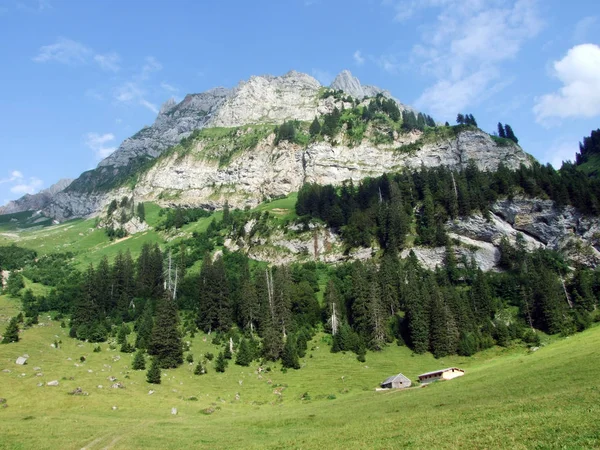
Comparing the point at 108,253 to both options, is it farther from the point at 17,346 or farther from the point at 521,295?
the point at 521,295

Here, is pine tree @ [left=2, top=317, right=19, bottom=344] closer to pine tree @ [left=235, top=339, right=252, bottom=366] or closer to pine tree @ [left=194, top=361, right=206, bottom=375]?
pine tree @ [left=194, top=361, right=206, bottom=375]

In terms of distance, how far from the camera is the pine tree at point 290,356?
77.1m

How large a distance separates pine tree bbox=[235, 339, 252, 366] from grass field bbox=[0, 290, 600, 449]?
1.78 m

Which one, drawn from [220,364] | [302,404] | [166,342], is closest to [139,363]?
[166,342]

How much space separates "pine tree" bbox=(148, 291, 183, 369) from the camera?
246ft

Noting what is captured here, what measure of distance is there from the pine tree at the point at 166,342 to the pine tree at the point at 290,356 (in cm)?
2002

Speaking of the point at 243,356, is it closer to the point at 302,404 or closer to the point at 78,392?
the point at 302,404

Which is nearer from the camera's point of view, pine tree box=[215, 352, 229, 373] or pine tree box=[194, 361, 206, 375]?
pine tree box=[194, 361, 206, 375]

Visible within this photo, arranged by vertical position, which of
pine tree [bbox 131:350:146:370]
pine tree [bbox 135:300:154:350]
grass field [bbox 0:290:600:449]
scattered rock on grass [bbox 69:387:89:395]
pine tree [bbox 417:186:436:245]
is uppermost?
pine tree [bbox 417:186:436:245]

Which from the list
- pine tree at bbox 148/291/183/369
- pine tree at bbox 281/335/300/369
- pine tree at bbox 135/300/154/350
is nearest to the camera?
pine tree at bbox 148/291/183/369

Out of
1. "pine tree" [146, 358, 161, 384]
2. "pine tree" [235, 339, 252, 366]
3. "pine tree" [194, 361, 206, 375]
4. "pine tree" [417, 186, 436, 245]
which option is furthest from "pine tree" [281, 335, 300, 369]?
"pine tree" [417, 186, 436, 245]

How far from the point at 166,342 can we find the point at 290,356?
2423 centimetres

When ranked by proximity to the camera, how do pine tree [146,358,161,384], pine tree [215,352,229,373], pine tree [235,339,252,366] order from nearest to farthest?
pine tree [146,358,161,384] < pine tree [215,352,229,373] < pine tree [235,339,252,366]

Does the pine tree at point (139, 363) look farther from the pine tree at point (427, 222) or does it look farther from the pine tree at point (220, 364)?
the pine tree at point (427, 222)
